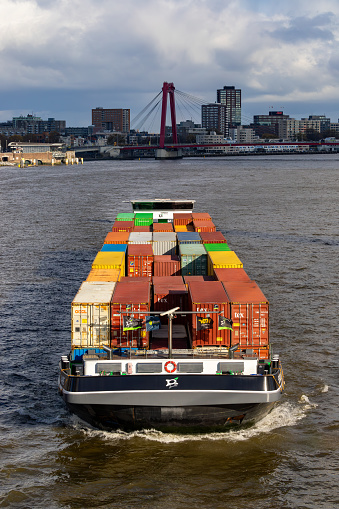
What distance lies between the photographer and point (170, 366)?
1862 cm

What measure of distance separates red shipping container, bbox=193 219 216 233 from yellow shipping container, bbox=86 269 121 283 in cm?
1488

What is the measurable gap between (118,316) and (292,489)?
690 cm

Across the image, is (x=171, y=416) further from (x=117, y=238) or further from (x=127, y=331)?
(x=117, y=238)

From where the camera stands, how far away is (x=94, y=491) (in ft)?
55.2

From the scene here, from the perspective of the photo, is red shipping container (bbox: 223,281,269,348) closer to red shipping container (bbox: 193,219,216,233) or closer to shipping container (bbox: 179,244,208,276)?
shipping container (bbox: 179,244,208,276)

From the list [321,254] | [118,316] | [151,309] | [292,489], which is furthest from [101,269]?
[321,254]

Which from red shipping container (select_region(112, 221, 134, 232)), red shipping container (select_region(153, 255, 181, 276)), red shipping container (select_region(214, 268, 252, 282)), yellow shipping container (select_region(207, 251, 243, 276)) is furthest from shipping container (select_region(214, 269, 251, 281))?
red shipping container (select_region(112, 221, 134, 232))

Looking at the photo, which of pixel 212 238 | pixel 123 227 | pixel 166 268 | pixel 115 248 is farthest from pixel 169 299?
pixel 123 227

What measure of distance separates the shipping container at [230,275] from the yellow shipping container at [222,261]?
0.87 metres

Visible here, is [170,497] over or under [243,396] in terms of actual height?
under

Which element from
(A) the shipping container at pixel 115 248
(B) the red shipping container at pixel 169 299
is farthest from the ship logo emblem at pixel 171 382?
(A) the shipping container at pixel 115 248

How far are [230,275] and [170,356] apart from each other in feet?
20.9

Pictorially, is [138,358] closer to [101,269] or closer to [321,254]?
[101,269]

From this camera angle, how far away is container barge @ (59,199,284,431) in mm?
18312
